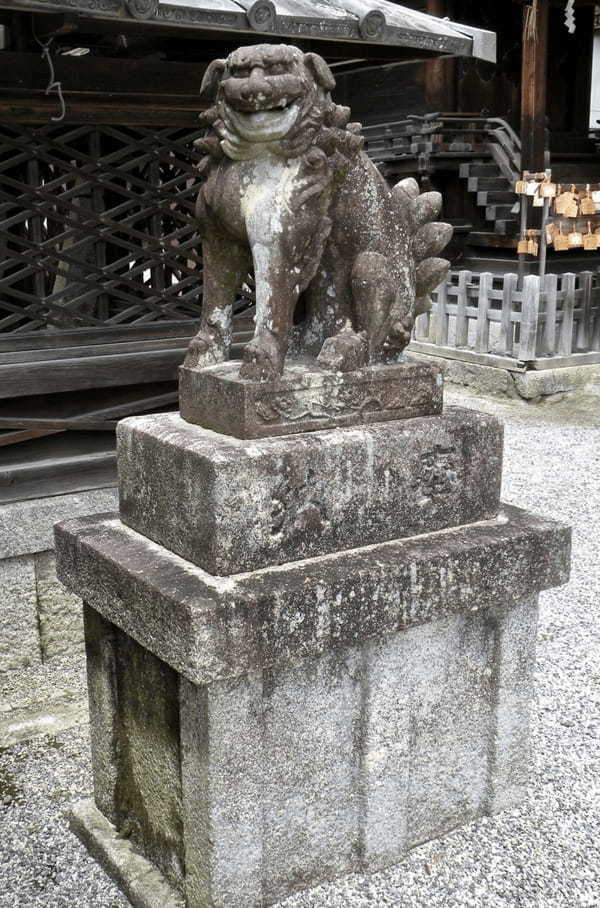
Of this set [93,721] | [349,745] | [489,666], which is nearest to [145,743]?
[93,721]

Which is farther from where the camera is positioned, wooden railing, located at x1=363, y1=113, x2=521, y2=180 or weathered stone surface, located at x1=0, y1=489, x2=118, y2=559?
wooden railing, located at x1=363, y1=113, x2=521, y2=180

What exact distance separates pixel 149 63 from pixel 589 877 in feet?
13.1

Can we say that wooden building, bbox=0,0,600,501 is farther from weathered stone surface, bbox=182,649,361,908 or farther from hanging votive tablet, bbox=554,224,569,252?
hanging votive tablet, bbox=554,224,569,252

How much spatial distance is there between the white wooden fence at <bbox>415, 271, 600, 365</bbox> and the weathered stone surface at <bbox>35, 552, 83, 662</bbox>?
6.29 metres

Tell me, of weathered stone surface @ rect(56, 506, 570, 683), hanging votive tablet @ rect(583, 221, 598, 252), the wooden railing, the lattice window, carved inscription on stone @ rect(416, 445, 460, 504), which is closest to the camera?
weathered stone surface @ rect(56, 506, 570, 683)

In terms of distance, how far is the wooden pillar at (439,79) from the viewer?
12.3m

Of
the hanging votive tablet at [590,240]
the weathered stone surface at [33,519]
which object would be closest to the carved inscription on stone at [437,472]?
the weathered stone surface at [33,519]

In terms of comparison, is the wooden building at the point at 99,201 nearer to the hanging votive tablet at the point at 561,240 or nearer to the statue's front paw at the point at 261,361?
the statue's front paw at the point at 261,361

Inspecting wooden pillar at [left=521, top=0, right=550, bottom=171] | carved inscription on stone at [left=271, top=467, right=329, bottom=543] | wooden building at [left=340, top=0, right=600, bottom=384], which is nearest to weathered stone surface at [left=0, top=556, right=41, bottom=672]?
carved inscription on stone at [left=271, top=467, right=329, bottom=543]

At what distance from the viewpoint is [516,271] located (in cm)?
1162

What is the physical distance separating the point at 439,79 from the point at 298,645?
11522mm

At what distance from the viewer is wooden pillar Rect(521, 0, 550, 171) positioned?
10.5 metres

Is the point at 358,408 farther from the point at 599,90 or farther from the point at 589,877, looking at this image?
the point at 599,90

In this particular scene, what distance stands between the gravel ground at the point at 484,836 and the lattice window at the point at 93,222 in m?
2.06
